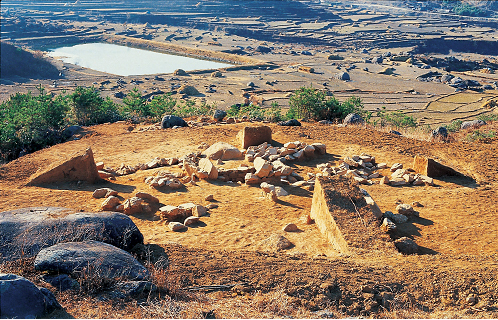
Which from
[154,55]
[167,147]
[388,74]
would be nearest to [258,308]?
[167,147]

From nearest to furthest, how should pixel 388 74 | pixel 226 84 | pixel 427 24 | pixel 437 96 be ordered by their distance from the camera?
pixel 437 96 → pixel 226 84 → pixel 388 74 → pixel 427 24

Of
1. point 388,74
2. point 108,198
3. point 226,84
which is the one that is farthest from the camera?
point 388,74

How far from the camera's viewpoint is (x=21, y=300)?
320 centimetres

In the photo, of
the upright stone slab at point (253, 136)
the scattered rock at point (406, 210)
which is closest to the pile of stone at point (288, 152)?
the upright stone slab at point (253, 136)

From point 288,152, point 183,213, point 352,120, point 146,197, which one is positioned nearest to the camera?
point 183,213

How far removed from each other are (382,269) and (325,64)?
44.7m

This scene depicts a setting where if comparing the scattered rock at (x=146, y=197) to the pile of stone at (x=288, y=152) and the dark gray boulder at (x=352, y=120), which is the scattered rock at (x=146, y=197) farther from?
the dark gray boulder at (x=352, y=120)

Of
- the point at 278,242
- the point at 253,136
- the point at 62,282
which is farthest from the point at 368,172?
the point at 62,282

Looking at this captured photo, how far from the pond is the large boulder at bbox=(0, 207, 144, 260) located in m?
40.0

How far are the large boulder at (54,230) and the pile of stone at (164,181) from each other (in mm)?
2667

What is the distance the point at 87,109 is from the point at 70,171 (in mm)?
7906

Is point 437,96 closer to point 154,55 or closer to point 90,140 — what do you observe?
point 90,140

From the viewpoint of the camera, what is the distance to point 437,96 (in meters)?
32.6

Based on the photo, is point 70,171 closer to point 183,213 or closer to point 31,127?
point 183,213
